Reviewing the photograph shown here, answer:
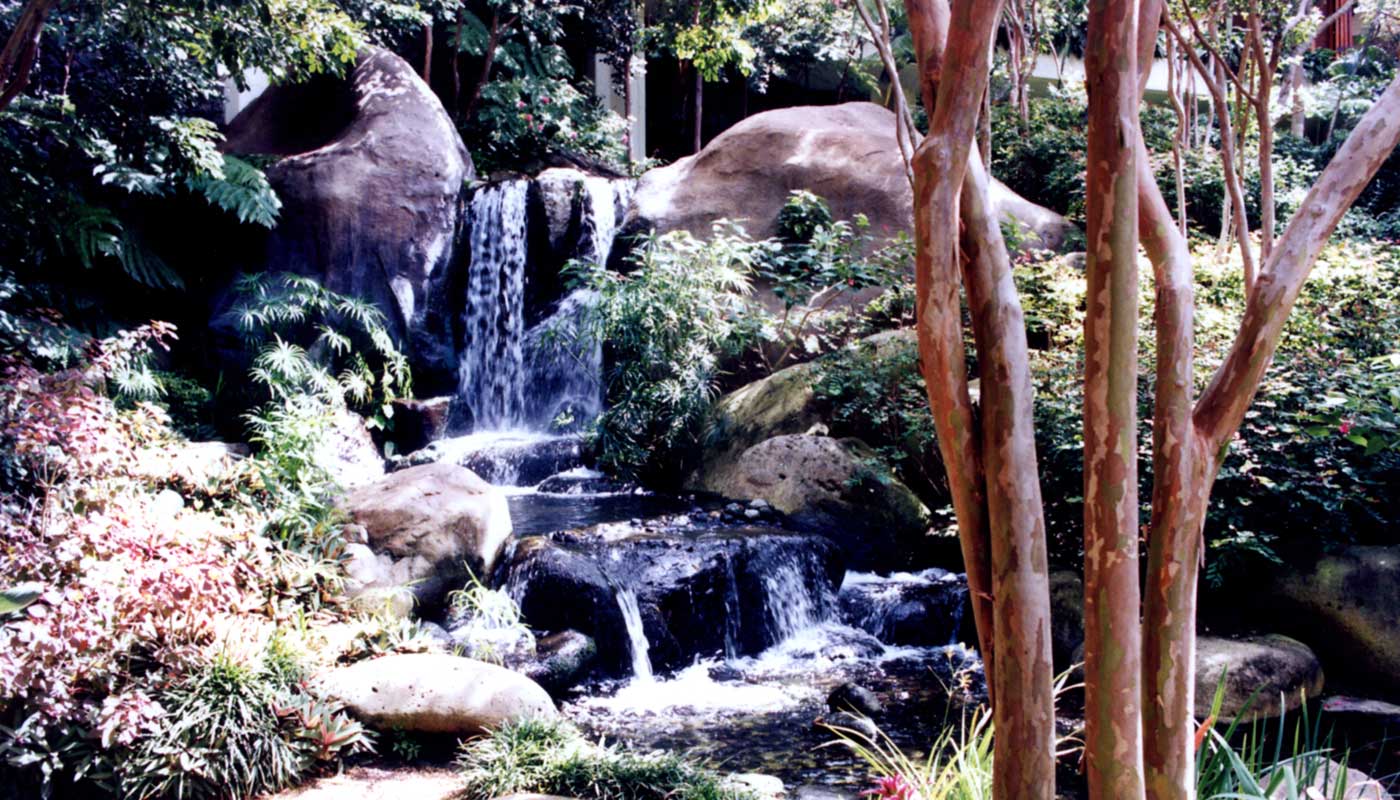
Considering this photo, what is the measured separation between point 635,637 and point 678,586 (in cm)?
50

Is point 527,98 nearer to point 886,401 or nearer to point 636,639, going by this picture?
point 886,401

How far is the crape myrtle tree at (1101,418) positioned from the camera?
186 cm

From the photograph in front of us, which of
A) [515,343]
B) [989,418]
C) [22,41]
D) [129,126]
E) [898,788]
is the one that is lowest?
[898,788]

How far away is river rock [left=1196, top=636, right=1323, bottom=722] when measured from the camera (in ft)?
18.1

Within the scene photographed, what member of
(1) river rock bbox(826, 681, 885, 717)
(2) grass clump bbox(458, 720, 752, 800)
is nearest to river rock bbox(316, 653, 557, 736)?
(2) grass clump bbox(458, 720, 752, 800)

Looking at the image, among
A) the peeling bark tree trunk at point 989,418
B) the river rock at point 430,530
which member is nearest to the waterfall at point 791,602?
the river rock at point 430,530

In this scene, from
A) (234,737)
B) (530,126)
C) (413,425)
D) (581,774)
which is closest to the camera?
(581,774)

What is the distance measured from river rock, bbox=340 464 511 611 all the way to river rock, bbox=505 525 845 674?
295 millimetres

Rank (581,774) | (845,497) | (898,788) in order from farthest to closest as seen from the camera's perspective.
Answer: (845,497) < (581,774) < (898,788)

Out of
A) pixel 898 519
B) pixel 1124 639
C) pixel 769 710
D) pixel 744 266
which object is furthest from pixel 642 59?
pixel 1124 639

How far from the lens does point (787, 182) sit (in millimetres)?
12164

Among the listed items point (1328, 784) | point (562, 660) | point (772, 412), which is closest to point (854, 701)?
point (562, 660)

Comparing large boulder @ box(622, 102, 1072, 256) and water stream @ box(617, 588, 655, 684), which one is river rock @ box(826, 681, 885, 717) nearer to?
water stream @ box(617, 588, 655, 684)

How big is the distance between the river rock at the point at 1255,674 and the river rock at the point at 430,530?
181 inches
